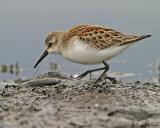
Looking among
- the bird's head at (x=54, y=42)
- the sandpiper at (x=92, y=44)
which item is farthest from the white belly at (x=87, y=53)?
the bird's head at (x=54, y=42)

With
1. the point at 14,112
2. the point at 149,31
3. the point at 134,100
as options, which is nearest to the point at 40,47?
the point at 149,31

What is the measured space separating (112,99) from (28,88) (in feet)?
6.07

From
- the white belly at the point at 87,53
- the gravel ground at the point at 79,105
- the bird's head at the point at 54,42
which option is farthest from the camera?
the bird's head at the point at 54,42

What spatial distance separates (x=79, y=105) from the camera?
8.01 m

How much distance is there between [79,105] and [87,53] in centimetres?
106

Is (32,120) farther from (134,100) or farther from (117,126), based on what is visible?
(134,100)

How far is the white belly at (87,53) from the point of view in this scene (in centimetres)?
880

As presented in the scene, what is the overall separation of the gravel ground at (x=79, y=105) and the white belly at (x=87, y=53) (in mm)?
470

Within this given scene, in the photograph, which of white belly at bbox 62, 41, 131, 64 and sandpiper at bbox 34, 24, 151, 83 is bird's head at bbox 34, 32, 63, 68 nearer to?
sandpiper at bbox 34, 24, 151, 83

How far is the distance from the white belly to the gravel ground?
1.54 feet

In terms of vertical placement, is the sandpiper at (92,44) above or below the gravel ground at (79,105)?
above

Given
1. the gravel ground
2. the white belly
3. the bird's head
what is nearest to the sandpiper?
the white belly

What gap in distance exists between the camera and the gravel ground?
681 cm

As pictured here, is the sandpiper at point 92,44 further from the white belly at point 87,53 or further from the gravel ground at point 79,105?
the gravel ground at point 79,105
